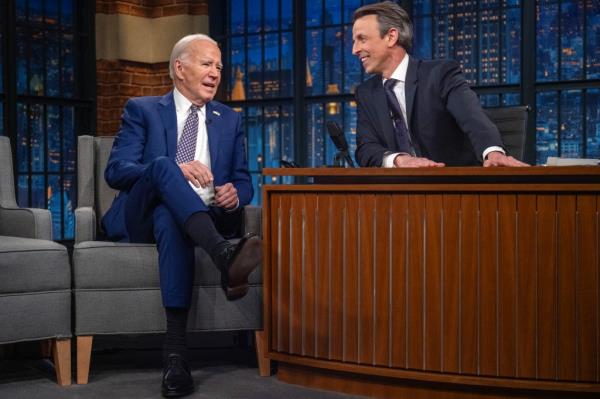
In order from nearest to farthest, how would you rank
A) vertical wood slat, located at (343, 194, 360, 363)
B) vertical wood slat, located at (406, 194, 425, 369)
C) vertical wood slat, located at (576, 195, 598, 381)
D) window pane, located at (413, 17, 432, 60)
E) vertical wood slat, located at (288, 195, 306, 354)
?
vertical wood slat, located at (576, 195, 598, 381) → vertical wood slat, located at (406, 194, 425, 369) → vertical wood slat, located at (343, 194, 360, 363) → vertical wood slat, located at (288, 195, 306, 354) → window pane, located at (413, 17, 432, 60)

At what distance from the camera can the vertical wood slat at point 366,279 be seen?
259 centimetres

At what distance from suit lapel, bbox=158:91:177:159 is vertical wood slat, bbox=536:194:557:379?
1.40 meters

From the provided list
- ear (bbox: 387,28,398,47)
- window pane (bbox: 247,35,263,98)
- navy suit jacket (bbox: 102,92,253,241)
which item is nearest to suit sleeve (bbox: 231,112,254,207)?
navy suit jacket (bbox: 102,92,253,241)

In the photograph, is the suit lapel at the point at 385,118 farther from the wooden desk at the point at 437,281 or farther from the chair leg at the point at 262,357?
the chair leg at the point at 262,357


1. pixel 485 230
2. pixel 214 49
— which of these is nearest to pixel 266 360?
pixel 485 230

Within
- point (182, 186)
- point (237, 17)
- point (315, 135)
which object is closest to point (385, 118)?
point (182, 186)

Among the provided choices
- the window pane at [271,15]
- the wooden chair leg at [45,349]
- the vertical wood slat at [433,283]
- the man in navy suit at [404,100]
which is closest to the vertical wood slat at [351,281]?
the vertical wood slat at [433,283]

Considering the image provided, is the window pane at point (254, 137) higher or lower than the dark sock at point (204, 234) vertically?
higher

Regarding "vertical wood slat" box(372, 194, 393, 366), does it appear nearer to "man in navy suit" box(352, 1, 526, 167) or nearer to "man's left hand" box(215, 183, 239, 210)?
"man in navy suit" box(352, 1, 526, 167)

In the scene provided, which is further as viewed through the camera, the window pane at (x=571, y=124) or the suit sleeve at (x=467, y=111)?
the window pane at (x=571, y=124)

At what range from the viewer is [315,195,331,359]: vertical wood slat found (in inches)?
105

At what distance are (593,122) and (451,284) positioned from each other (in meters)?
2.44

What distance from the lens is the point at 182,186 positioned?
273cm

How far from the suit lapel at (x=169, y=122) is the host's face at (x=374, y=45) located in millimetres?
731
